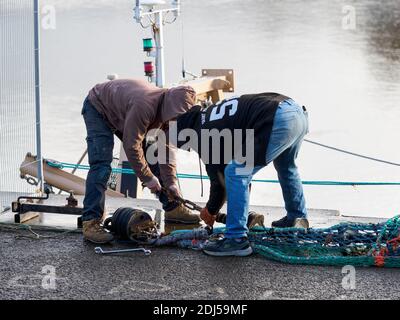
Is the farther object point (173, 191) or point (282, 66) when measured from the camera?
point (282, 66)

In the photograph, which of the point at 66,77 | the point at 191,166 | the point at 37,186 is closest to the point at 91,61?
the point at 66,77

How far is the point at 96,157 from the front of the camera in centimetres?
675

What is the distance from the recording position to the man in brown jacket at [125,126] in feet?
20.9

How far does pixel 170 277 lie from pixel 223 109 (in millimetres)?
1248

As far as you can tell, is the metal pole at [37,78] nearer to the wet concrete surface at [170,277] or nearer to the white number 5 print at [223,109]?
the wet concrete surface at [170,277]

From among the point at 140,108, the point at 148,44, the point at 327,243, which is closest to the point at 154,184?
the point at 140,108

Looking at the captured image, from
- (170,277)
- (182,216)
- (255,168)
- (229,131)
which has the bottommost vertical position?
(170,277)

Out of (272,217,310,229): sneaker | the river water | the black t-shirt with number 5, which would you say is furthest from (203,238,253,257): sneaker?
the river water

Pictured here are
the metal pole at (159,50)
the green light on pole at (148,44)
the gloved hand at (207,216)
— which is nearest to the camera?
the gloved hand at (207,216)

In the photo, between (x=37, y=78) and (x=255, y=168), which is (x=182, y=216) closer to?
(x=255, y=168)

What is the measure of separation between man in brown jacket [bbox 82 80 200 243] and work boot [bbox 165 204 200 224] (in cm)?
32

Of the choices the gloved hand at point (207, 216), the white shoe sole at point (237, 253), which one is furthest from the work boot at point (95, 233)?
the white shoe sole at point (237, 253)

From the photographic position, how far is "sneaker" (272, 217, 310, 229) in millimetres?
6824

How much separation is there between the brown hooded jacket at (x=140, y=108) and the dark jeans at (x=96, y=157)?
139 mm
